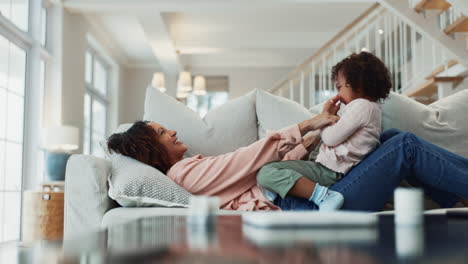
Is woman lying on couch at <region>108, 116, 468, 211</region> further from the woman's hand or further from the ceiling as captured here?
the ceiling

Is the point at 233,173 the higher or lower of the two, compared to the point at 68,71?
lower

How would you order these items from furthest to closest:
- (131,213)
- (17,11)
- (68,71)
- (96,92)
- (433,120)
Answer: (96,92) < (68,71) < (17,11) < (433,120) < (131,213)

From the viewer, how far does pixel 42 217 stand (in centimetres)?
277

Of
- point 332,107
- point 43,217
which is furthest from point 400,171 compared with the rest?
point 43,217

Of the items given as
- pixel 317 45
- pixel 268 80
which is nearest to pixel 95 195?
pixel 317 45

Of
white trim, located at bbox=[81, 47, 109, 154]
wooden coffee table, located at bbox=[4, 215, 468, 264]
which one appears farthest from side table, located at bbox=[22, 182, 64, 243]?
white trim, located at bbox=[81, 47, 109, 154]

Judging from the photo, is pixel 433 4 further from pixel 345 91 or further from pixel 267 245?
pixel 267 245

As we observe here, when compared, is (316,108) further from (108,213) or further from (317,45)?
(317,45)

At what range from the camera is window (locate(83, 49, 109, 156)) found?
26.2ft

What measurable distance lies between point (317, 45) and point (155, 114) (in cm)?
710

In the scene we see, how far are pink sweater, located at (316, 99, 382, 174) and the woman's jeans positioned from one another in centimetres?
7

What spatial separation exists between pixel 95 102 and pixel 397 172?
7.19m

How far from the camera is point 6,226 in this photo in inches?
188

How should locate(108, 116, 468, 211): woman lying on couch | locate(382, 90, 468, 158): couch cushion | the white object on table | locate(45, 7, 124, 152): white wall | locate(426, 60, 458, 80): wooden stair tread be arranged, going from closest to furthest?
the white object on table
locate(108, 116, 468, 211): woman lying on couch
locate(382, 90, 468, 158): couch cushion
locate(426, 60, 458, 80): wooden stair tread
locate(45, 7, 124, 152): white wall
